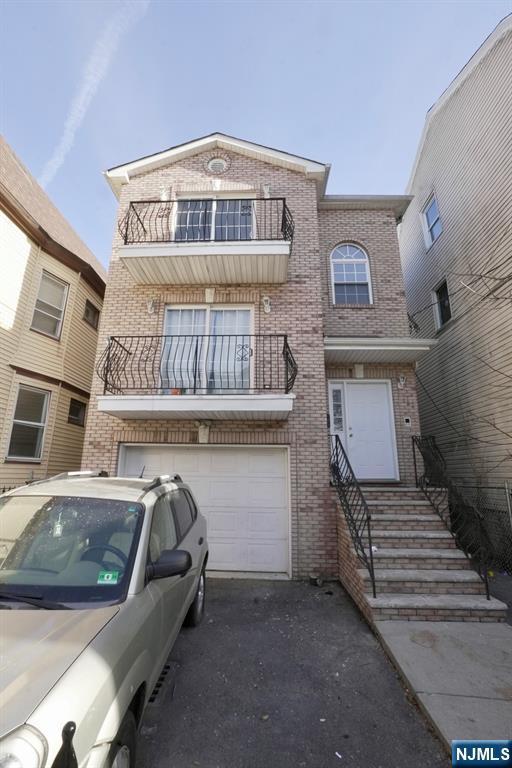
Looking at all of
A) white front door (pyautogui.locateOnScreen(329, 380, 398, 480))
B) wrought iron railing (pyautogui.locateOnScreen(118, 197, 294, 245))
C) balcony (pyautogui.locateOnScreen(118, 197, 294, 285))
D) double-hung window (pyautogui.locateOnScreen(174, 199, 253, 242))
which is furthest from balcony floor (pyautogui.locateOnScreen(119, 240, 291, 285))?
white front door (pyautogui.locateOnScreen(329, 380, 398, 480))

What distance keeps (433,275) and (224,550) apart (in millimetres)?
9529

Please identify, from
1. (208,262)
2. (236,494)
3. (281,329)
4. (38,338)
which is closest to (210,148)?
(208,262)

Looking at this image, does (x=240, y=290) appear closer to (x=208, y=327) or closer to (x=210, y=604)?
(x=208, y=327)

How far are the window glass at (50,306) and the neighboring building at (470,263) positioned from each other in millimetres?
9512

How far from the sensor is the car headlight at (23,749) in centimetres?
128

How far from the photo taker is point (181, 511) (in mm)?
3918

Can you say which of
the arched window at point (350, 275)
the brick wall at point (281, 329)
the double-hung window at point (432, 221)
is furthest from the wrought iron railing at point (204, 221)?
the double-hung window at point (432, 221)

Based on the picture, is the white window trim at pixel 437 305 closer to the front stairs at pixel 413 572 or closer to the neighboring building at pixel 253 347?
the neighboring building at pixel 253 347

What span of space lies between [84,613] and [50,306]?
880 cm

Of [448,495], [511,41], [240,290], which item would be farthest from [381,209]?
[448,495]

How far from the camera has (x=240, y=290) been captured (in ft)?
25.5

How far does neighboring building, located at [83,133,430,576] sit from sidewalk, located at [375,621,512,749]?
231 centimetres

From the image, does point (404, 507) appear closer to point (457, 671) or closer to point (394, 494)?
point (394, 494)

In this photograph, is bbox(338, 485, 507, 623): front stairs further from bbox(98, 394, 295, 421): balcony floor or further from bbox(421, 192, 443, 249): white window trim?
bbox(421, 192, 443, 249): white window trim
